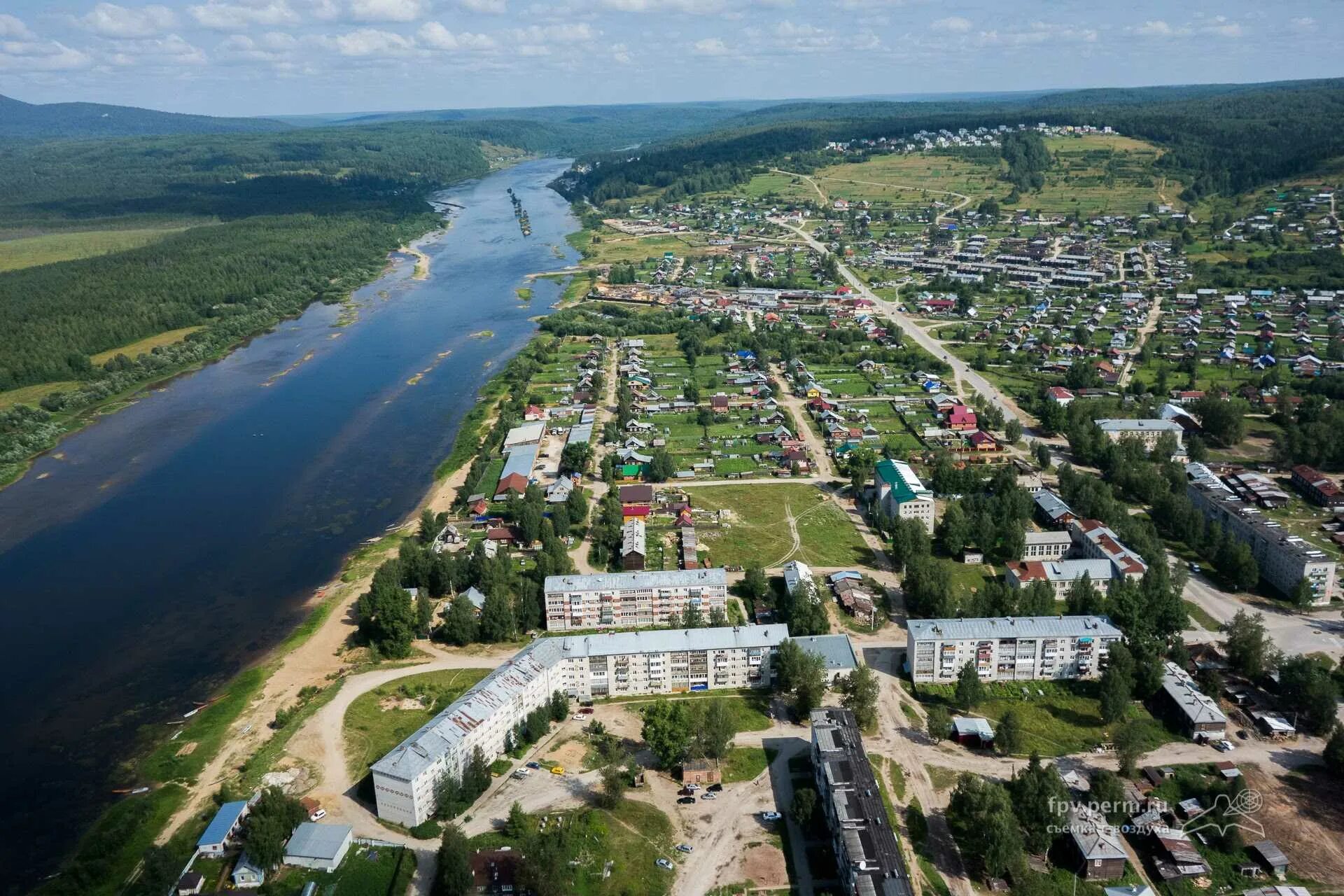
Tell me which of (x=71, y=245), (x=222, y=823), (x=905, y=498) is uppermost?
(x=71, y=245)

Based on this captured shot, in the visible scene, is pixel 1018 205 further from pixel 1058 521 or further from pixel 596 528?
pixel 596 528

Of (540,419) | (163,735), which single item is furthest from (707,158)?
(163,735)

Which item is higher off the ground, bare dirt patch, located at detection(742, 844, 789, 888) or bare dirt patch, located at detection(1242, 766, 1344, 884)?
bare dirt patch, located at detection(1242, 766, 1344, 884)

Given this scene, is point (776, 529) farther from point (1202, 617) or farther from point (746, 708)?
point (1202, 617)

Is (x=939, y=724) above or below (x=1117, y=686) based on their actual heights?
below

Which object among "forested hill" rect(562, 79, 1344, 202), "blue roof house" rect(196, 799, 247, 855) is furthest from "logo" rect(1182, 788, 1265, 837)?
"forested hill" rect(562, 79, 1344, 202)

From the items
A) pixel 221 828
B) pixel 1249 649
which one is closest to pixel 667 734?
pixel 221 828

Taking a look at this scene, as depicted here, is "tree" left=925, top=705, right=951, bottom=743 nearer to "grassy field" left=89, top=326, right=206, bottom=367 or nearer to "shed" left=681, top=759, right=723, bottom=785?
"shed" left=681, top=759, right=723, bottom=785
